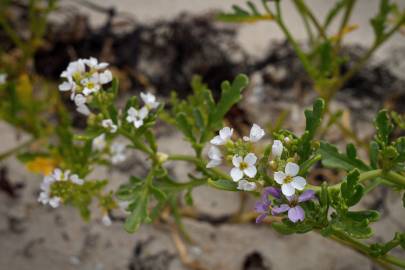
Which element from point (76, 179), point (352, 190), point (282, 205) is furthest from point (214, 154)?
point (76, 179)

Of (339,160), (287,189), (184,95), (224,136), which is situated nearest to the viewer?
(287,189)

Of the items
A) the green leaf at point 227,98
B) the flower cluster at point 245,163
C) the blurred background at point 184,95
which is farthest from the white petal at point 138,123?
the blurred background at point 184,95

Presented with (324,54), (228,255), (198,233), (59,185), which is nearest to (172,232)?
(198,233)

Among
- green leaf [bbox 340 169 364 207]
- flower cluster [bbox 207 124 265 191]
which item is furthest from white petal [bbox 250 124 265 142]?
green leaf [bbox 340 169 364 207]

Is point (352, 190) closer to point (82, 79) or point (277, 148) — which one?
point (277, 148)

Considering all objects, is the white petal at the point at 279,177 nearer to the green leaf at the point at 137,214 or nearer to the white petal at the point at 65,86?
the green leaf at the point at 137,214

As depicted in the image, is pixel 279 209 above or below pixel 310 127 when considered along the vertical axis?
below
